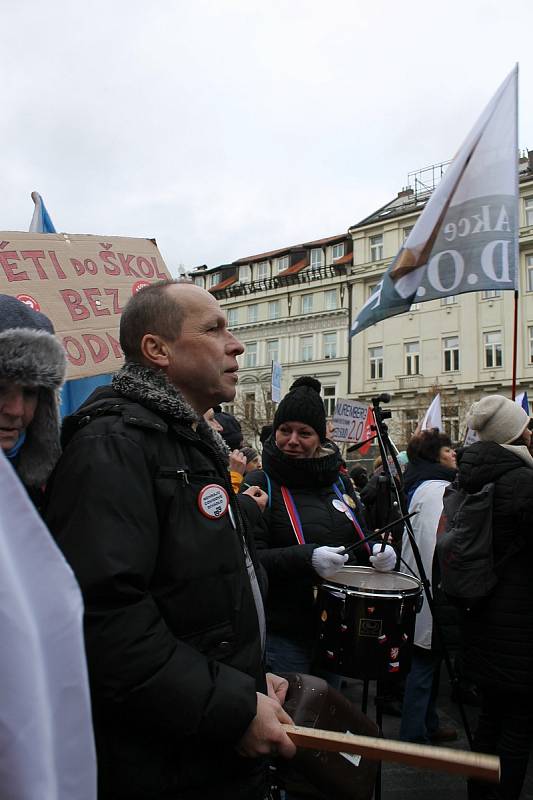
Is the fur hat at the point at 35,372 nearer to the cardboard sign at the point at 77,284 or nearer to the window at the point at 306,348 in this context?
the cardboard sign at the point at 77,284

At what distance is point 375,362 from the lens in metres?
38.0

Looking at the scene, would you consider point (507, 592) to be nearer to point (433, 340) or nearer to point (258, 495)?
point (258, 495)

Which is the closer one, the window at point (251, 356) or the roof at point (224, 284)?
the window at point (251, 356)

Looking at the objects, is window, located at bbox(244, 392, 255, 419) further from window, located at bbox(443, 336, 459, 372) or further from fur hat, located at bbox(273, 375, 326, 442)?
fur hat, located at bbox(273, 375, 326, 442)

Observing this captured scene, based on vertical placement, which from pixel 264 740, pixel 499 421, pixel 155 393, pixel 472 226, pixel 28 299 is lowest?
pixel 264 740

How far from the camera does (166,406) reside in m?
1.62

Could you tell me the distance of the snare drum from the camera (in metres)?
2.64

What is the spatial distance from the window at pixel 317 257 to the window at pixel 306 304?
2.60 m

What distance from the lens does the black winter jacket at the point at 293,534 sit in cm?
275

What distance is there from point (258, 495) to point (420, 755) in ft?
5.58

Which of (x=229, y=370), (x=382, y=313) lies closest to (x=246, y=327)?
(x=382, y=313)

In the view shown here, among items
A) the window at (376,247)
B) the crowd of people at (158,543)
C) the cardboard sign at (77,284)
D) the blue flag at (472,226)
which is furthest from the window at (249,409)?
the crowd of people at (158,543)

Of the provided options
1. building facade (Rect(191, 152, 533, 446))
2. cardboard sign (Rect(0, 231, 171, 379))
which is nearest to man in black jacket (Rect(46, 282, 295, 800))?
cardboard sign (Rect(0, 231, 171, 379))

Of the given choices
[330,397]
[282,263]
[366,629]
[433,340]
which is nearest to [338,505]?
[366,629]
